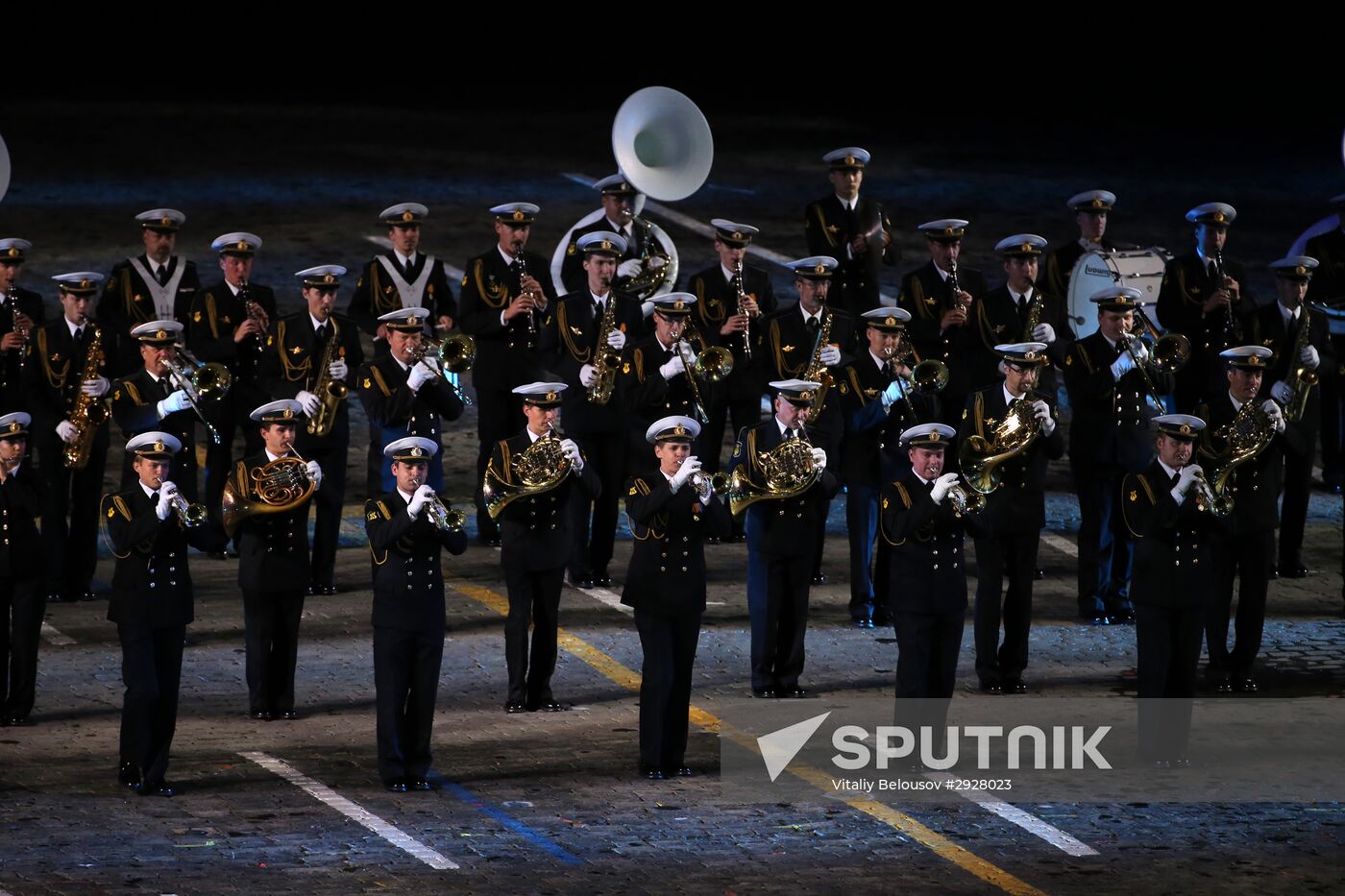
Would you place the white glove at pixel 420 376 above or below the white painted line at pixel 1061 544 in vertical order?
above

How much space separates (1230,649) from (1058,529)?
2.68 meters

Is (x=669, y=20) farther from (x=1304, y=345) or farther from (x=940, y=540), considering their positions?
(x=940, y=540)

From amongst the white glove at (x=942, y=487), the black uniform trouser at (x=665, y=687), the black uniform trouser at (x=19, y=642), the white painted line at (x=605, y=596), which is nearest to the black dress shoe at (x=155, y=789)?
the black uniform trouser at (x=19, y=642)

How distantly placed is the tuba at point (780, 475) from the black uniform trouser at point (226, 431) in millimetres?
3721

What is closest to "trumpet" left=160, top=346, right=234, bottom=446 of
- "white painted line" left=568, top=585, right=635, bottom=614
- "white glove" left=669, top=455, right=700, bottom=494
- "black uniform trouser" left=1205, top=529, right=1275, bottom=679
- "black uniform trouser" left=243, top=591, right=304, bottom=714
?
"black uniform trouser" left=243, top=591, right=304, bottom=714

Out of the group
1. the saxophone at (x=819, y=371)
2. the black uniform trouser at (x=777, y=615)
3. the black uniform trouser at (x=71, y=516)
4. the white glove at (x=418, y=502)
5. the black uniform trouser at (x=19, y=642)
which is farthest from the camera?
the black uniform trouser at (x=71, y=516)

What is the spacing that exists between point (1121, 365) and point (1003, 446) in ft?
4.95

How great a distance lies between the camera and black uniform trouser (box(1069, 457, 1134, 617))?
18.0 metres

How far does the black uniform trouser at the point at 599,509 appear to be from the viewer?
1809 cm

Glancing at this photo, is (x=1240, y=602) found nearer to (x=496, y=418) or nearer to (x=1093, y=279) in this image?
(x=1093, y=279)

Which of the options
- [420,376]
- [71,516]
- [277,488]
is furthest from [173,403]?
[277,488]

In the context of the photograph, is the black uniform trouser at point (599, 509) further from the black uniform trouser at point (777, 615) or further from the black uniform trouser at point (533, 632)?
the black uniform trouser at point (533, 632)

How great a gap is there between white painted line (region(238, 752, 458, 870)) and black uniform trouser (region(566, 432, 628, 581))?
3839mm

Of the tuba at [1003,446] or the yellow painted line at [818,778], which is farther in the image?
the tuba at [1003,446]
